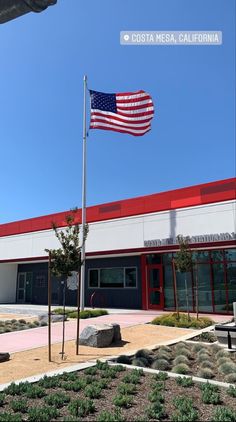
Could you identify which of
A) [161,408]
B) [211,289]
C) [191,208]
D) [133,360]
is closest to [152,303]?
[211,289]

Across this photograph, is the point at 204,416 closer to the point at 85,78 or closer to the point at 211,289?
the point at 211,289

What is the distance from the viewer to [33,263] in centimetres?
3109

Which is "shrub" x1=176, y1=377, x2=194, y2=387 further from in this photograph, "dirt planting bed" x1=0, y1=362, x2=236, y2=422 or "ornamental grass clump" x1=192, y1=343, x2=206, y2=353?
"ornamental grass clump" x1=192, y1=343, x2=206, y2=353

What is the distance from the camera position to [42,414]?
16.1ft

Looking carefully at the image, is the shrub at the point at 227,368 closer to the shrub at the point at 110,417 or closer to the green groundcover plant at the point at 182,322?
the shrub at the point at 110,417

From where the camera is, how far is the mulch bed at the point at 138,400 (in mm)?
5119

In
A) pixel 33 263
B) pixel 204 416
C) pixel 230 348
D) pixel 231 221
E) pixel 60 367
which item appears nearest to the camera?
pixel 204 416

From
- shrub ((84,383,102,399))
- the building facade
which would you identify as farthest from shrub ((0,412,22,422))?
the building facade

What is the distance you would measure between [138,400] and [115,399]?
0.41m

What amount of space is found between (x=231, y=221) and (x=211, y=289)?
145 inches

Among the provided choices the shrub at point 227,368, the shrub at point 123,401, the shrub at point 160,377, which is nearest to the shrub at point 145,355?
the shrub at point 160,377

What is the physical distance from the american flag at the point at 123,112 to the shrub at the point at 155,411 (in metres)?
16.6

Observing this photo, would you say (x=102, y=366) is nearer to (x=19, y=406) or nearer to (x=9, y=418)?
(x=19, y=406)

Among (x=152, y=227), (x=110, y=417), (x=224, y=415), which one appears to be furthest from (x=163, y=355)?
(x=152, y=227)
